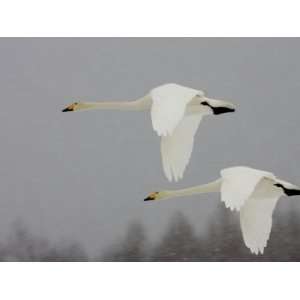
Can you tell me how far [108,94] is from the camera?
6.27 metres

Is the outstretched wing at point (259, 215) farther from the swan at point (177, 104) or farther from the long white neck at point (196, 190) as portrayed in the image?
the swan at point (177, 104)

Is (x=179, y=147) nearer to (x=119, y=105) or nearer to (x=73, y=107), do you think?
(x=119, y=105)

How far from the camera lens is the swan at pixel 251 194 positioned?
6.11 metres

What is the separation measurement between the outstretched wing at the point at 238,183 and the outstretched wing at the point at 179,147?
19 cm

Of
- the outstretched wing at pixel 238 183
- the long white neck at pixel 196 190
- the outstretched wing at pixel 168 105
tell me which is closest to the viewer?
the outstretched wing at pixel 168 105

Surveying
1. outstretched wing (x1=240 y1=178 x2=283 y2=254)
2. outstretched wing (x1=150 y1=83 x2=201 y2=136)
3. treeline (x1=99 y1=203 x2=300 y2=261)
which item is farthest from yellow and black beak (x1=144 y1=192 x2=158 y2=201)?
outstretched wing (x1=240 y1=178 x2=283 y2=254)

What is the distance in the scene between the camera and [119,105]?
623cm

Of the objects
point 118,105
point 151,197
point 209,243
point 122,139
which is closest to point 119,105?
point 118,105

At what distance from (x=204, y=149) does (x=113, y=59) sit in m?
→ 0.59

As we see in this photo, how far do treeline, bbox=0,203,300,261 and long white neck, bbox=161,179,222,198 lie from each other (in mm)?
91

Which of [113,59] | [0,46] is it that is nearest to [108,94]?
[113,59]

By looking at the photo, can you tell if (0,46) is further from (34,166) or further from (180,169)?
(180,169)

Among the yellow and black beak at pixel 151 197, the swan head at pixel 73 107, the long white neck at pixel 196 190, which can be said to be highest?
the swan head at pixel 73 107

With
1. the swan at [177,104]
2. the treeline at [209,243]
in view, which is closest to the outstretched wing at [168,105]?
the swan at [177,104]
